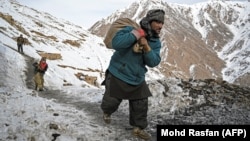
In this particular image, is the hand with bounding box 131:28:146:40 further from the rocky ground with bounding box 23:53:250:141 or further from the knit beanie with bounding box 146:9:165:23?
the rocky ground with bounding box 23:53:250:141

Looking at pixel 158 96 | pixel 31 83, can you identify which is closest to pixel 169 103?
pixel 158 96

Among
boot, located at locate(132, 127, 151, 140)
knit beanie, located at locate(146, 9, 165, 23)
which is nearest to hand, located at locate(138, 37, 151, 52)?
knit beanie, located at locate(146, 9, 165, 23)

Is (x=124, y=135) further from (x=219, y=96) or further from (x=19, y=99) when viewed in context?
(x=219, y=96)

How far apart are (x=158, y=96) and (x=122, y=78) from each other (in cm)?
442

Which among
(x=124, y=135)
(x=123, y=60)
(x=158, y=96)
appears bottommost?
(x=124, y=135)

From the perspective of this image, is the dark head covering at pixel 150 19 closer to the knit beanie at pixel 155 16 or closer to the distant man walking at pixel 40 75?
the knit beanie at pixel 155 16

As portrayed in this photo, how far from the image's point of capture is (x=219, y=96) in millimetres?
11047

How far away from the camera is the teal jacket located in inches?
249

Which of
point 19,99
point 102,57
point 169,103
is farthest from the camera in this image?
point 102,57

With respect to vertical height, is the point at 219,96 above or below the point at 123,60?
below

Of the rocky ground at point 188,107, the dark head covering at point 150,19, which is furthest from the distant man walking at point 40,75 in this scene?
the dark head covering at point 150,19

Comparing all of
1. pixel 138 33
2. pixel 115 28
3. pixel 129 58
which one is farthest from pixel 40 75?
pixel 138 33

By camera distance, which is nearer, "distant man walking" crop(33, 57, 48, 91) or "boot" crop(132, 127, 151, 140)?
"boot" crop(132, 127, 151, 140)

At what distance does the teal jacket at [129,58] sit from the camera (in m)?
6.32
